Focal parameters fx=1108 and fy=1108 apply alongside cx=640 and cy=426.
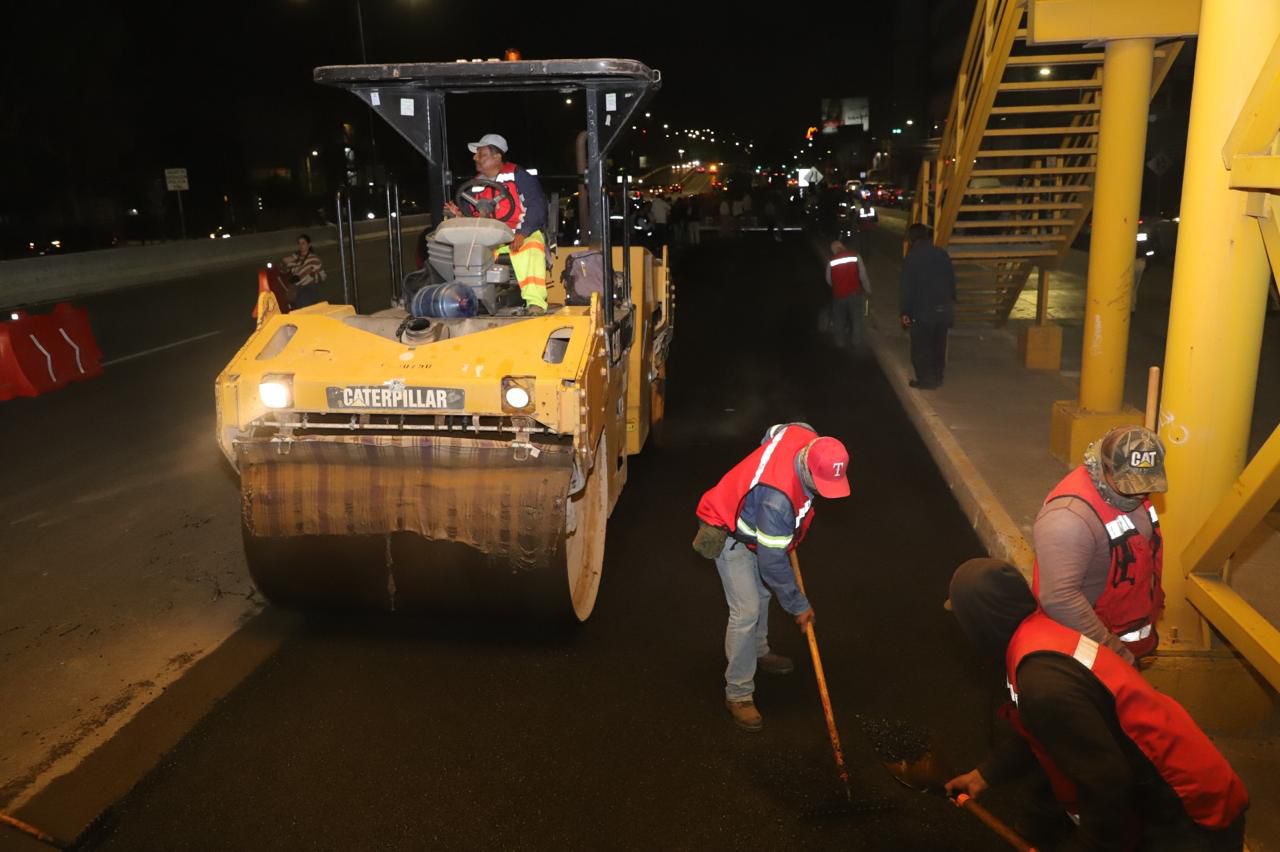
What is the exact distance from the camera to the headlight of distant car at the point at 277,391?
5.48 metres

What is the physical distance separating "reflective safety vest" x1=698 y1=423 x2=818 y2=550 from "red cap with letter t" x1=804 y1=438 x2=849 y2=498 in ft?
0.38

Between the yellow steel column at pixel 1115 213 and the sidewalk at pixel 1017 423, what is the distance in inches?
31.7

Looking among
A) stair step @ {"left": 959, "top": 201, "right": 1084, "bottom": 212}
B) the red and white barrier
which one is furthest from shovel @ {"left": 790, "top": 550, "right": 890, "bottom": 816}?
the red and white barrier

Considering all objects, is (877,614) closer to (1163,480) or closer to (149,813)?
(1163,480)

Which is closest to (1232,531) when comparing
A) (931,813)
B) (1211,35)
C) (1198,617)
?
(1198,617)

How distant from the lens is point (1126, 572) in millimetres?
3896

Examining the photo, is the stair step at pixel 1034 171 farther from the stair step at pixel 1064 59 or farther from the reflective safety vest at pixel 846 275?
the reflective safety vest at pixel 846 275

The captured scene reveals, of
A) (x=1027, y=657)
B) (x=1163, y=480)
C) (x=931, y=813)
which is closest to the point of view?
(x=1027, y=657)

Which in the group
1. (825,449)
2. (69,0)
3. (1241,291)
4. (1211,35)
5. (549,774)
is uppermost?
(69,0)

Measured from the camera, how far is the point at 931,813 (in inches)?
A: 168

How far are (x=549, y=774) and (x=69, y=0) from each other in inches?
1532

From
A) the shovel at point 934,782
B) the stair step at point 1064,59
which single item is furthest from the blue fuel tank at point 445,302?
the stair step at point 1064,59

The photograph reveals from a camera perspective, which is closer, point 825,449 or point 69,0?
point 825,449

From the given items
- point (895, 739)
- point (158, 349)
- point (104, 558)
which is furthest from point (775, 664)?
point (158, 349)
